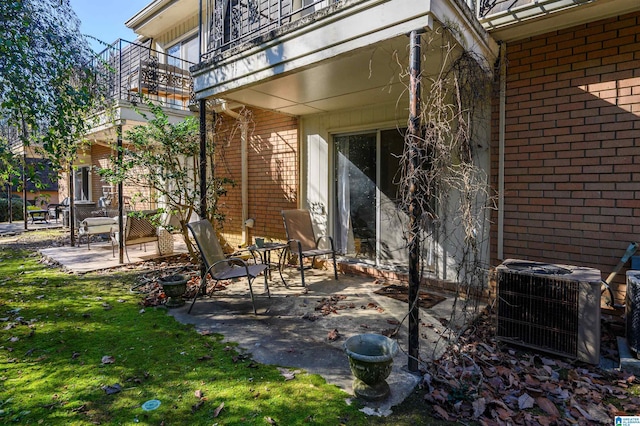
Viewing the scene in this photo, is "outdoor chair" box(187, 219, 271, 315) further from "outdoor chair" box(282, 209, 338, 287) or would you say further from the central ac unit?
the central ac unit

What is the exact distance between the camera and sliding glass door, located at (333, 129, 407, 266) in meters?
5.88

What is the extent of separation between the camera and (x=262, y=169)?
7578mm

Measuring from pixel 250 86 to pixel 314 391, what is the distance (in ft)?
12.9

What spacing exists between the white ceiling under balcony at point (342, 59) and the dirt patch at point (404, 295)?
9.69 feet

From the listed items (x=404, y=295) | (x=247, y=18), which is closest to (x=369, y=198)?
(x=404, y=295)

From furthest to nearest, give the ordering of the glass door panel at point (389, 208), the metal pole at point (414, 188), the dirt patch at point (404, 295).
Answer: the glass door panel at point (389, 208) → the dirt patch at point (404, 295) → the metal pole at point (414, 188)

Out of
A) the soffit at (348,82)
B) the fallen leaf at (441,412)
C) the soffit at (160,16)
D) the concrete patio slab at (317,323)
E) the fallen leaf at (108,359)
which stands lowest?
the fallen leaf at (441,412)

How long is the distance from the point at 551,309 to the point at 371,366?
199 centimetres

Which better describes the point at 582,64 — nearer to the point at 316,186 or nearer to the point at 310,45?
the point at 310,45

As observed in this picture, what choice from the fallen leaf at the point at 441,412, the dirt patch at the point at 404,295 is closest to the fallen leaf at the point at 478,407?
the fallen leaf at the point at 441,412

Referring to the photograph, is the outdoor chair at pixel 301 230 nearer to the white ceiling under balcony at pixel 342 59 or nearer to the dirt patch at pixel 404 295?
the dirt patch at pixel 404 295

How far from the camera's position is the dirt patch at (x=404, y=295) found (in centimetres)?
465

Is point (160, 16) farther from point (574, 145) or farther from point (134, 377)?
point (574, 145)

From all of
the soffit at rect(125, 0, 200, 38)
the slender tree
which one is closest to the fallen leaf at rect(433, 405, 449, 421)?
the slender tree
